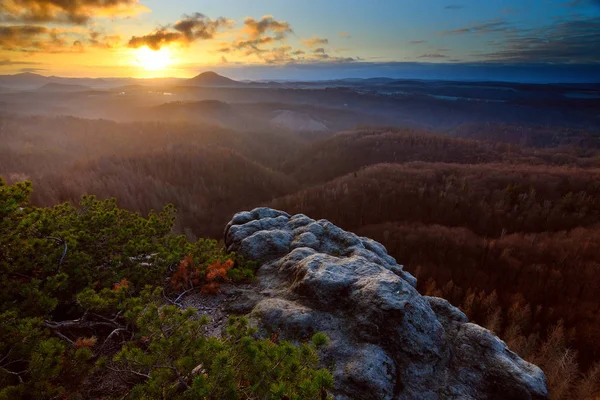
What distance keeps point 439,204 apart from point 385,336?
120 ft

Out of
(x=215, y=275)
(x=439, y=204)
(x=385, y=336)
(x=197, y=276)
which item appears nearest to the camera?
(x=385, y=336)

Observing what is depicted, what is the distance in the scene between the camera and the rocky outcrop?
6.41 m

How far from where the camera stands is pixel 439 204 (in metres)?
39.0

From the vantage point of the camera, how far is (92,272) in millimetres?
7910

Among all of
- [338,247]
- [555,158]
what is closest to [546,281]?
[338,247]

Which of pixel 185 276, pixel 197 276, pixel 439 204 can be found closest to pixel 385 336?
pixel 197 276

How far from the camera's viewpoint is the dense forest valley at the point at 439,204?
18984 mm

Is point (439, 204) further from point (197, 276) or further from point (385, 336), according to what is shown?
point (197, 276)

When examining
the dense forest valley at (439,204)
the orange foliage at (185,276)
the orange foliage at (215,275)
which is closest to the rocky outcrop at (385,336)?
the orange foliage at (215,275)

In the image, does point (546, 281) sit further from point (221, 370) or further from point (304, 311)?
point (221, 370)

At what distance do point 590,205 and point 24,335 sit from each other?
5410 centimetres

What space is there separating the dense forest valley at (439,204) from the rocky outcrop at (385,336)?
712cm

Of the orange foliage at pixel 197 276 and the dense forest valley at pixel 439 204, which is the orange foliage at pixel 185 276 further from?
the dense forest valley at pixel 439 204

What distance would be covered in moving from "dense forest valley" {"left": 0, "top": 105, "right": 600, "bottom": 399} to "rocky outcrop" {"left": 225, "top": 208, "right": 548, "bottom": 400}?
7.12m
